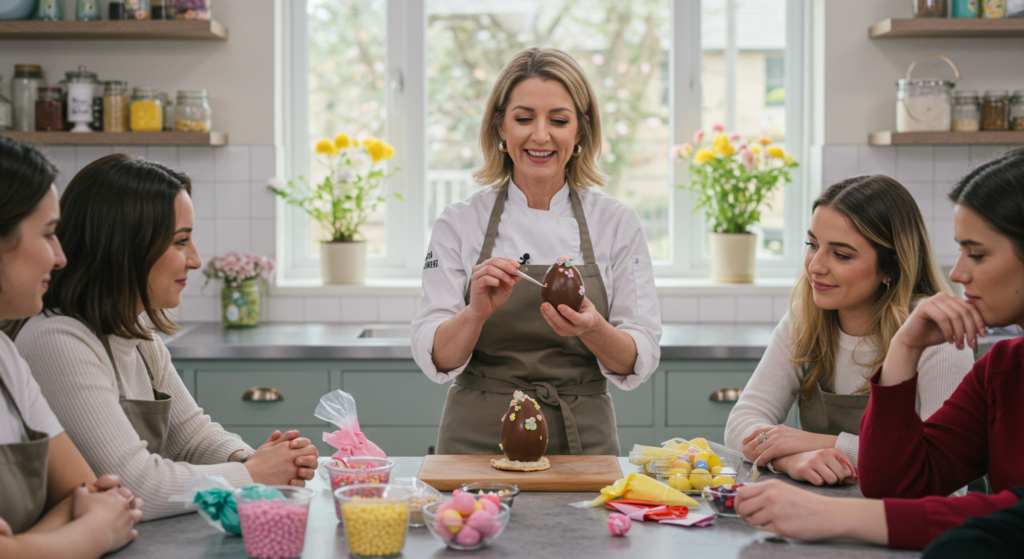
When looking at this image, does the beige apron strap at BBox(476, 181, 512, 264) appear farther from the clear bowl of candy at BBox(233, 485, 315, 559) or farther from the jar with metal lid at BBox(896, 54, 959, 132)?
the jar with metal lid at BBox(896, 54, 959, 132)

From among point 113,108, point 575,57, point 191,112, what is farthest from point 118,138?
point 575,57

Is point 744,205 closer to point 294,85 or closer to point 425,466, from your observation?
point 294,85

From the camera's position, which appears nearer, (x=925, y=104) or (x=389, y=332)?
(x=925, y=104)

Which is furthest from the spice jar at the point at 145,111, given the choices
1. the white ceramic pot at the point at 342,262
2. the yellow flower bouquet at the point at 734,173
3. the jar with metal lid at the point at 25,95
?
the yellow flower bouquet at the point at 734,173

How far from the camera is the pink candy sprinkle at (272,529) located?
1.14 m

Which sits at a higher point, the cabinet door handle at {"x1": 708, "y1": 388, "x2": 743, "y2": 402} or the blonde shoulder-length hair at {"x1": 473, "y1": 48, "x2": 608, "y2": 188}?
the blonde shoulder-length hair at {"x1": 473, "y1": 48, "x2": 608, "y2": 188}

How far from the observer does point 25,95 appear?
3240 mm

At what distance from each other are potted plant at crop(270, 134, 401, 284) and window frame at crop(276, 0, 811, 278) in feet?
0.38

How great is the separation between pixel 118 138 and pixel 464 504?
2.53 m

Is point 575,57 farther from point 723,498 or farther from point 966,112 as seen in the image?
point 723,498

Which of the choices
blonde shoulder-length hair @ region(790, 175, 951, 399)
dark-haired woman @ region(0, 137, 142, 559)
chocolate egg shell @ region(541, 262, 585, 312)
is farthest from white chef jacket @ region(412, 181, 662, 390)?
dark-haired woman @ region(0, 137, 142, 559)

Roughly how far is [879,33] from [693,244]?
1077mm

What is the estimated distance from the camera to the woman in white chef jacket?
6.05 feet

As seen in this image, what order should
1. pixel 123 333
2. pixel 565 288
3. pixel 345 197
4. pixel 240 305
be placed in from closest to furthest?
pixel 123 333
pixel 565 288
pixel 240 305
pixel 345 197
